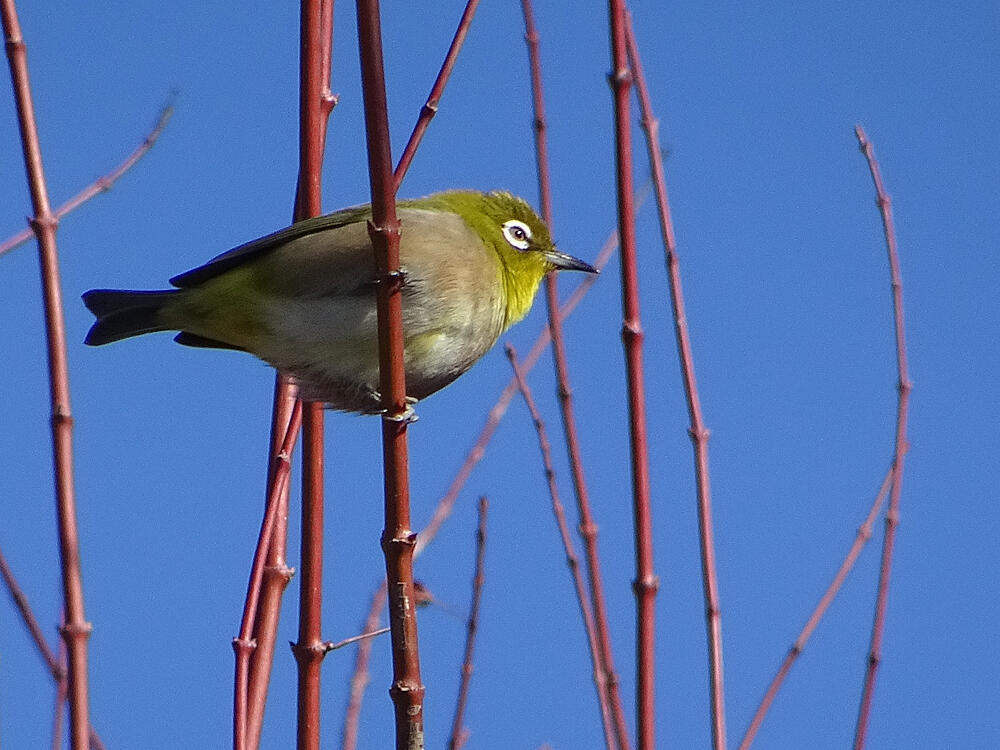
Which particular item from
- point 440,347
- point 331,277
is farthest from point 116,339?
point 440,347

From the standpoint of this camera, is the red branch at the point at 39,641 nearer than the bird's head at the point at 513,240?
Yes

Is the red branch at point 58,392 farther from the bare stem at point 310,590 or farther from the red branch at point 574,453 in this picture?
the red branch at point 574,453

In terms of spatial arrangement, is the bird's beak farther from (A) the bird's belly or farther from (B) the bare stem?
→ (B) the bare stem

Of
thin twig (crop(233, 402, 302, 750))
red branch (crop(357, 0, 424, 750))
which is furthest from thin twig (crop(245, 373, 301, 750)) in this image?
red branch (crop(357, 0, 424, 750))

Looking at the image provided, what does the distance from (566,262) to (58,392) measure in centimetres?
280

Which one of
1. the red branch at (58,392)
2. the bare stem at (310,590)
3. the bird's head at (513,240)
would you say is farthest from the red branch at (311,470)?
the bird's head at (513,240)

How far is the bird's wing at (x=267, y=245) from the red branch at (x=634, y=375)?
4.56 feet

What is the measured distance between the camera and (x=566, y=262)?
4.67 metres

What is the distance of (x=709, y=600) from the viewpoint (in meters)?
2.61

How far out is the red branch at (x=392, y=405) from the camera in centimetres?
211

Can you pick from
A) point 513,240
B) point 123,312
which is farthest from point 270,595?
point 513,240

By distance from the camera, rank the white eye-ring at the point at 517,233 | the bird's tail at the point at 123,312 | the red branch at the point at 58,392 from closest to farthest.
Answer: the red branch at the point at 58,392 < the bird's tail at the point at 123,312 < the white eye-ring at the point at 517,233

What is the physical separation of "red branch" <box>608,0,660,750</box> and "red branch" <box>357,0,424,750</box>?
417 mm

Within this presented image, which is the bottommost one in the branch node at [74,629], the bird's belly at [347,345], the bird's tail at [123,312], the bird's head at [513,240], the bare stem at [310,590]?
the branch node at [74,629]
